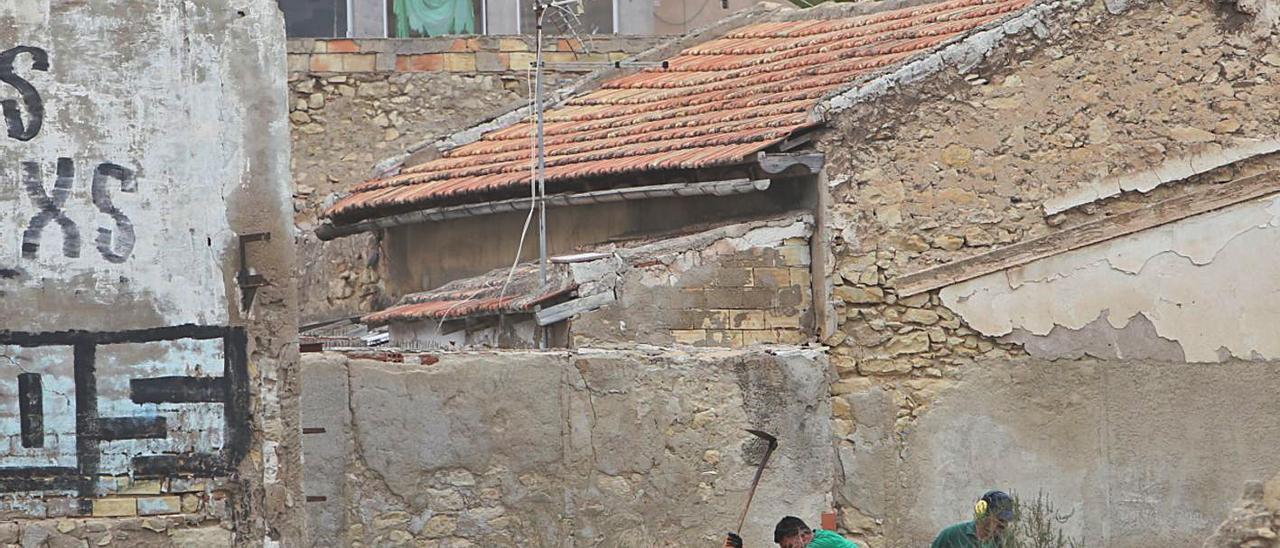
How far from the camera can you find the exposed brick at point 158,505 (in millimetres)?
9945

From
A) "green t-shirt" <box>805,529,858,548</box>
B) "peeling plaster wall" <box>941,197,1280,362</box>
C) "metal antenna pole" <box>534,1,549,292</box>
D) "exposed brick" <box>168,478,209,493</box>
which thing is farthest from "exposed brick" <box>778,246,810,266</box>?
"exposed brick" <box>168,478,209,493</box>

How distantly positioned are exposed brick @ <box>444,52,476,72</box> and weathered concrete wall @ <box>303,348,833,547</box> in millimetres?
8421

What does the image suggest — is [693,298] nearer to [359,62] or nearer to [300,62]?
[359,62]

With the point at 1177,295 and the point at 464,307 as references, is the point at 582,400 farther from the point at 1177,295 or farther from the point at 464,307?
the point at 1177,295

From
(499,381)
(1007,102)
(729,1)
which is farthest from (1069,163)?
(729,1)

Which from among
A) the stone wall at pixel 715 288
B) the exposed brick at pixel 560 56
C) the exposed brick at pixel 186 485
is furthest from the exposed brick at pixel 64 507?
the exposed brick at pixel 560 56

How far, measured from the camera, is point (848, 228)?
1280cm

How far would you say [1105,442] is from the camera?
12711 millimetres

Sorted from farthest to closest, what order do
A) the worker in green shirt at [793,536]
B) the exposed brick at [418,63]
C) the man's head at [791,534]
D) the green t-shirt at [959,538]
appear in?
the exposed brick at [418,63] < the green t-shirt at [959,538] < the man's head at [791,534] < the worker in green shirt at [793,536]

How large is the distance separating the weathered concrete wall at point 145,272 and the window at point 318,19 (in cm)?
1166

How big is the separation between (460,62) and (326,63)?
1.14 metres

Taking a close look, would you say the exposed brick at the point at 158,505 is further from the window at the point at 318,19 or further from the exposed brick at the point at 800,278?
the window at the point at 318,19

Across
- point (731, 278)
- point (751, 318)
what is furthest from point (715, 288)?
point (751, 318)

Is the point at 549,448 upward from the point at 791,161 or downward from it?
downward
